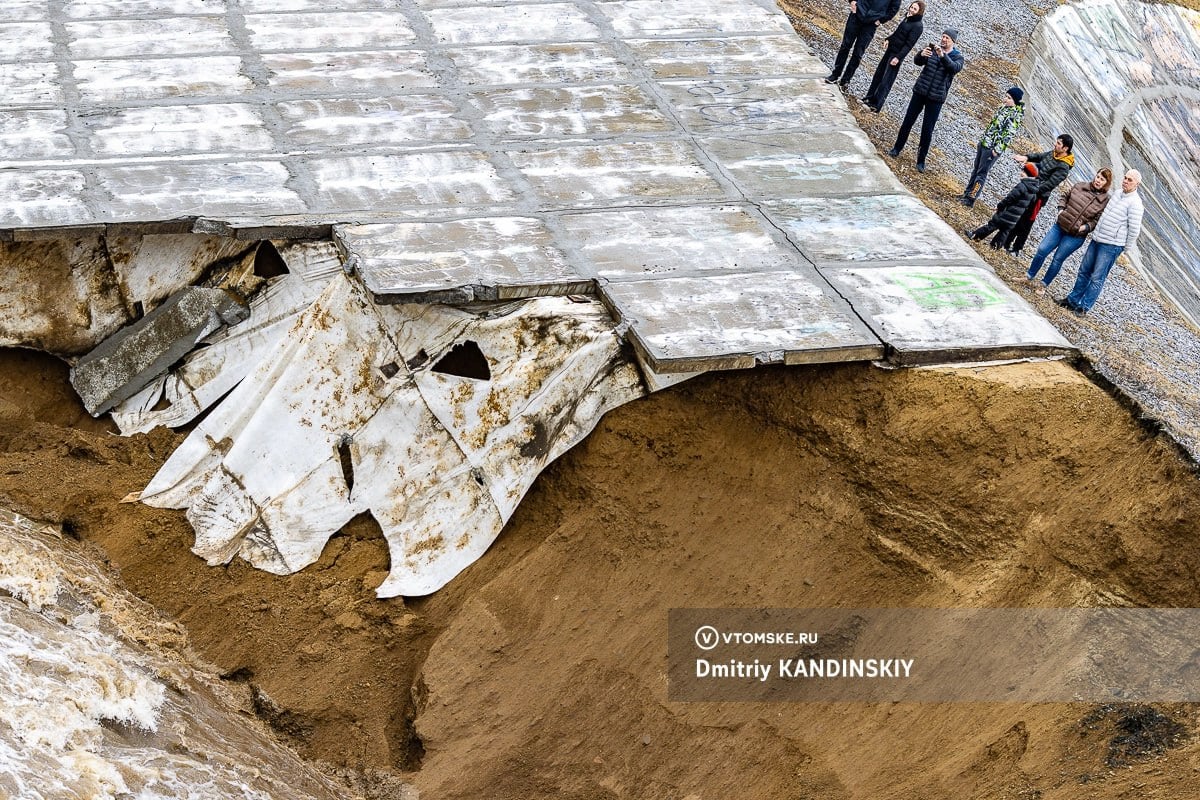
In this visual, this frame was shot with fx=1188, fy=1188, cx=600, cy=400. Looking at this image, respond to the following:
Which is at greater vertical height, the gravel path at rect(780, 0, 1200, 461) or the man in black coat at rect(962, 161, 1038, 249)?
the man in black coat at rect(962, 161, 1038, 249)

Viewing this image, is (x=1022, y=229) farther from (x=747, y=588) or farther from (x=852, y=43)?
(x=747, y=588)

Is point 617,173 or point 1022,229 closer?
point 617,173

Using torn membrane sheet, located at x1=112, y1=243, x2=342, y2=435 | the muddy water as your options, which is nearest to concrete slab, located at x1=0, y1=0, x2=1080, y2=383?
torn membrane sheet, located at x1=112, y1=243, x2=342, y2=435

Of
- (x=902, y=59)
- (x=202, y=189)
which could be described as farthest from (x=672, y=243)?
(x=902, y=59)

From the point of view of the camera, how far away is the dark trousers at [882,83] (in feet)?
42.0

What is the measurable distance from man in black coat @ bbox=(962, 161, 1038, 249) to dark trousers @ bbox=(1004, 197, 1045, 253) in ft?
0.30

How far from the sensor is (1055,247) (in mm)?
11195

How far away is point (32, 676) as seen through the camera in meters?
7.08

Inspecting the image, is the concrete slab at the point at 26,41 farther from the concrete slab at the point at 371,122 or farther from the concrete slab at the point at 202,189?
the concrete slab at the point at 371,122


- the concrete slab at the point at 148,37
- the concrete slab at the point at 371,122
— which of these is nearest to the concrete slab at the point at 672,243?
the concrete slab at the point at 371,122

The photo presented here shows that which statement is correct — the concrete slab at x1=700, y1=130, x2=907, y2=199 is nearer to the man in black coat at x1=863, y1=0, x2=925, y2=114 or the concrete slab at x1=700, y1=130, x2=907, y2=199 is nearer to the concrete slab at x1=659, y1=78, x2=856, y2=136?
the concrete slab at x1=659, y1=78, x2=856, y2=136

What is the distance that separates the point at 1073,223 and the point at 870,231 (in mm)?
2635

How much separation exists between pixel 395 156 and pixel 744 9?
4667 millimetres

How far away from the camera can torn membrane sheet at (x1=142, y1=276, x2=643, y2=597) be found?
847 cm
